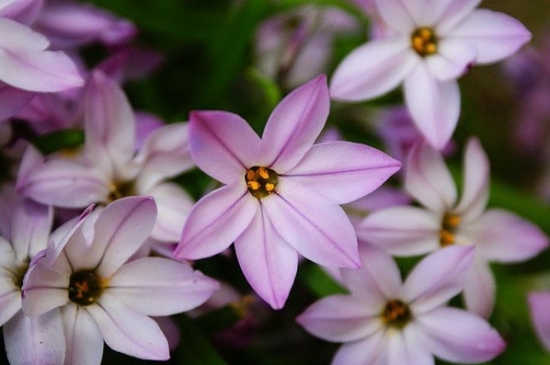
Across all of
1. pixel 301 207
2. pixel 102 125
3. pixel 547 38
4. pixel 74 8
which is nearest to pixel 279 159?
pixel 301 207

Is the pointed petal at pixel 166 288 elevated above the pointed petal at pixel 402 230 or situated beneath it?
situated beneath

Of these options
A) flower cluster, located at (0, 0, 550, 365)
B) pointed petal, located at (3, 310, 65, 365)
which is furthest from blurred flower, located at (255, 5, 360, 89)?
pointed petal, located at (3, 310, 65, 365)

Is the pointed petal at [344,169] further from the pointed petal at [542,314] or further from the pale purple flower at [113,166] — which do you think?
the pointed petal at [542,314]

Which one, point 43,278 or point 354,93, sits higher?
point 354,93

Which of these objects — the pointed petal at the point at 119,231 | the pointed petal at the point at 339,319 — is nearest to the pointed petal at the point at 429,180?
the pointed petal at the point at 339,319

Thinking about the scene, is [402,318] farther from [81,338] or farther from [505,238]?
[81,338]

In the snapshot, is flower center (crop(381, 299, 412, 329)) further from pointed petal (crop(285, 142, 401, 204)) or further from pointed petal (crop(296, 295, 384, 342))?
pointed petal (crop(285, 142, 401, 204))

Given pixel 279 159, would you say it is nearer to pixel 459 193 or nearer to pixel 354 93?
pixel 354 93
